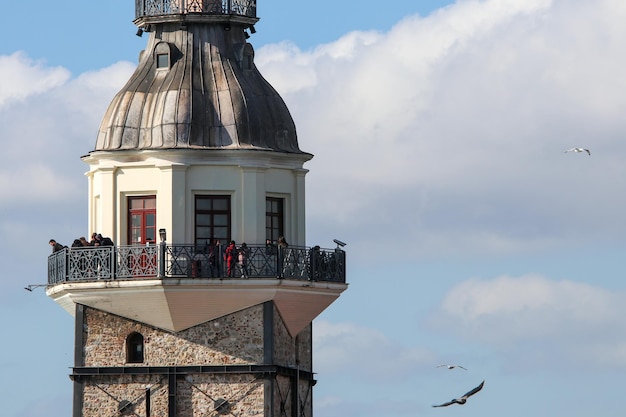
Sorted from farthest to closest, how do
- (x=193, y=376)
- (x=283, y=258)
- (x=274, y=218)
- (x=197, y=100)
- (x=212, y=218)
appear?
1. (x=274, y=218)
2. (x=197, y=100)
3. (x=212, y=218)
4. (x=193, y=376)
5. (x=283, y=258)

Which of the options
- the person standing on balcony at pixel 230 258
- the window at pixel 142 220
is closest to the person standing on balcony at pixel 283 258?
the person standing on balcony at pixel 230 258

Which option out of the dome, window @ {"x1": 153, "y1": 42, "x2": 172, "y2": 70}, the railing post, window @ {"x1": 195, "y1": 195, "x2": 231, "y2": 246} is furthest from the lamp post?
window @ {"x1": 153, "y1": 42, "x2": 172, "y2": 70}

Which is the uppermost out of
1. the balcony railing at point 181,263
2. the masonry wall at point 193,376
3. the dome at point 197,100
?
the dome at point 197,100

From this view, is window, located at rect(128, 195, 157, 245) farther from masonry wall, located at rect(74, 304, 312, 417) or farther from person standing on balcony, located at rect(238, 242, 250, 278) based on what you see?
person standing on balcony, located at rect(238, 242, 250, 278)

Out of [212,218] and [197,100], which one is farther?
[197,100]

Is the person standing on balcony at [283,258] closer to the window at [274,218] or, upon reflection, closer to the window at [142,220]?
the window at [274,218]

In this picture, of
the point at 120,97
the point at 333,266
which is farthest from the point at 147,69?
the point at 333,266

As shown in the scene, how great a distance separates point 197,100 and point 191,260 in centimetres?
494

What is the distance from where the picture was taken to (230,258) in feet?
346

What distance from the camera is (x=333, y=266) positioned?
108000 millimetres

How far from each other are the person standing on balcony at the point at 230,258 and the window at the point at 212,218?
1027mm

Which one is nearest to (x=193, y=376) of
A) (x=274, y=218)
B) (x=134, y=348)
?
(x=134, y=348)

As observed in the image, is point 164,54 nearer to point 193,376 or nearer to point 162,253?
point 162,253

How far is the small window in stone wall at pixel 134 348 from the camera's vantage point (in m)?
107
